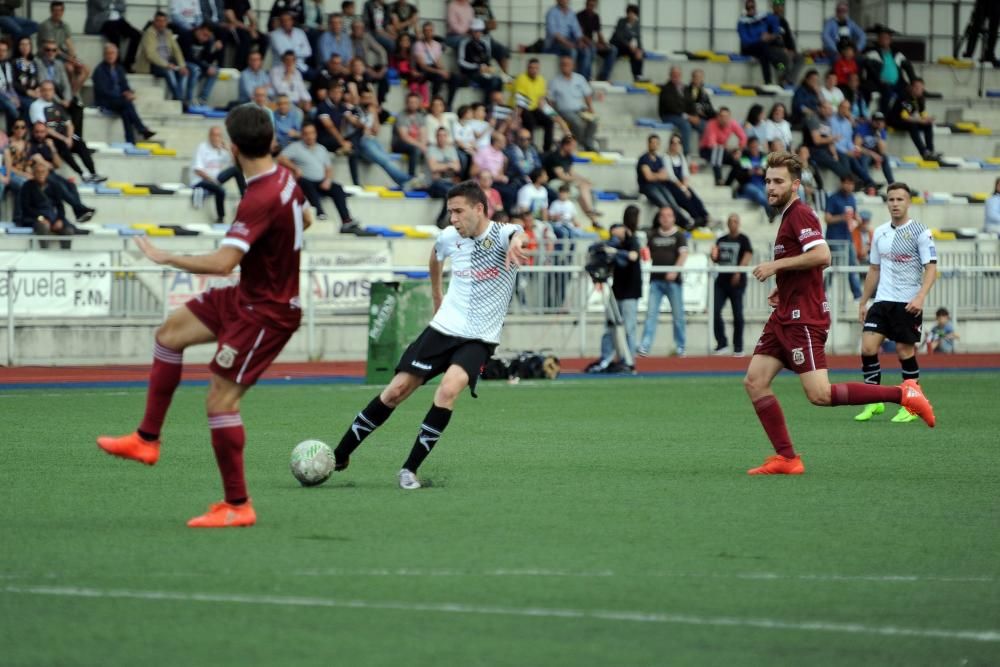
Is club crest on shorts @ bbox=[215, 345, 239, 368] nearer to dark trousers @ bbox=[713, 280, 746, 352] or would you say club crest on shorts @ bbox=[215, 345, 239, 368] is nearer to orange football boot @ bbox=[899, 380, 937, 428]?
orange football boot @ bbox=[899, 380, 937, 428]

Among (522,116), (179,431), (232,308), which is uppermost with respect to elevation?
(522,116)

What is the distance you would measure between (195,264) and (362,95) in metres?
20.8

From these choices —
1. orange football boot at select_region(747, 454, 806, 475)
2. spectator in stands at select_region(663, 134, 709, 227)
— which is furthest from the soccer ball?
spectator in stands at select_region(663, 134, 709, 227)

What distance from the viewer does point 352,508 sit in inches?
351

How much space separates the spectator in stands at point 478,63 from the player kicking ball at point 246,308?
2245 centimetres

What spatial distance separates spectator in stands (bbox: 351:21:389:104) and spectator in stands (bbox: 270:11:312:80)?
843 mm

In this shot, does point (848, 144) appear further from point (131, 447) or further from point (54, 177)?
point (131, 447)

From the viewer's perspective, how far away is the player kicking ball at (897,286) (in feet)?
49.6

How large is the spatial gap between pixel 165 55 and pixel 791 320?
61.4ft

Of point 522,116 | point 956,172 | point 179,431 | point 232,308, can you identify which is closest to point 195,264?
point 232,308

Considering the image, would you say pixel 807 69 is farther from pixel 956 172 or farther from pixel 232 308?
pixel 232 308

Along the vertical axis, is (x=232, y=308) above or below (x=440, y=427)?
above

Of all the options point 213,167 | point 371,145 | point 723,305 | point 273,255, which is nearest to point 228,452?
point 273,255

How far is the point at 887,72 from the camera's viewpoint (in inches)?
1379
